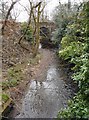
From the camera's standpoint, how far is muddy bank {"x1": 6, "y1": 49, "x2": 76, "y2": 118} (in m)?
5.83

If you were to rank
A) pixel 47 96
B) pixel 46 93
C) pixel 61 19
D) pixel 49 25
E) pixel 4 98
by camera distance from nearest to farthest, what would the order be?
1. pixel 4 98
2. pixel 47 96
3. pixel 46 93
4. pixel 61 19
5. pixel 49 25

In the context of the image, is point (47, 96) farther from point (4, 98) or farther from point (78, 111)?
point (78, 111)

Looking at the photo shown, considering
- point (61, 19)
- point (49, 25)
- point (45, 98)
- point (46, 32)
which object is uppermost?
point (61, 19)

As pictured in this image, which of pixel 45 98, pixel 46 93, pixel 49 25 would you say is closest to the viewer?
pixel 45 98

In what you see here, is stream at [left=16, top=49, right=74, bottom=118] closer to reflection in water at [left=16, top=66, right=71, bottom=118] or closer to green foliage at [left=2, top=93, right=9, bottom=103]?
reflection in water at [left=16, top=66, right=71, bottom=118]

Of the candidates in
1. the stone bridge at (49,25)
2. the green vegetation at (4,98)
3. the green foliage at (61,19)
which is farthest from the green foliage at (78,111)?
the stone bridge at (49,25)

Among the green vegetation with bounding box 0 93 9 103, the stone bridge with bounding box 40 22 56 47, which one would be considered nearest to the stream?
the green vegetation with bounding box 0 93 9 103

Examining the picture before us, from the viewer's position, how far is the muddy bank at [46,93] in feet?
19.1

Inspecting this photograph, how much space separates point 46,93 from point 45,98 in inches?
17.3

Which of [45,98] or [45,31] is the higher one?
[45,31]

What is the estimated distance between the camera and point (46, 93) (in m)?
7.20

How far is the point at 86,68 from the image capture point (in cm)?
459

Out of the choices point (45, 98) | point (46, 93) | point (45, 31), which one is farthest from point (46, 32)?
point (45, 98)

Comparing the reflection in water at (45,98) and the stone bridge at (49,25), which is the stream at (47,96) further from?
the stone bridge at (49,25)
